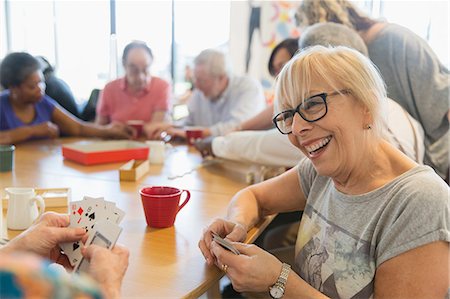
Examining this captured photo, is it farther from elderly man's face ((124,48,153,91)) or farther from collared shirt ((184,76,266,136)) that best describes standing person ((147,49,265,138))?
elderly man's face ((124,48,153,91))

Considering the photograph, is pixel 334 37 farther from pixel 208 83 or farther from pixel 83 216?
pixel 208 83

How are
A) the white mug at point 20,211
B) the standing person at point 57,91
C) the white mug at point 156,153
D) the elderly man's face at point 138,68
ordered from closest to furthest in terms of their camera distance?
the white mug at point 20,211
the white mug at point 156,153
the elderly man's face at point 138,68
the standing person at point 57,91

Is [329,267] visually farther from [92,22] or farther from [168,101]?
[92,22]

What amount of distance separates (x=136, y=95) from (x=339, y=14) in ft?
5.67

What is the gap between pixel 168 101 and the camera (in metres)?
3.45

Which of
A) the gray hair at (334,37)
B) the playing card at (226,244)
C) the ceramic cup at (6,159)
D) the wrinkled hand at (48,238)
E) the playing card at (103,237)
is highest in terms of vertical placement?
the gray hair at (334,37)

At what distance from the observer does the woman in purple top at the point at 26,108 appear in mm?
2627

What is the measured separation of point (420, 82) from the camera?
81.6 inches

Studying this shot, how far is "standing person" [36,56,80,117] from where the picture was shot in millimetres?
3834

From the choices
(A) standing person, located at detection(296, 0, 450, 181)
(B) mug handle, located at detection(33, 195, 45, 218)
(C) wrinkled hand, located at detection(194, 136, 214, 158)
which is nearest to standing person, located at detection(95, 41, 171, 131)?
(C) wrinkled hand, located at detection(194, 136, 214, 158)

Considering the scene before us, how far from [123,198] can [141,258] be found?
0.52 metres

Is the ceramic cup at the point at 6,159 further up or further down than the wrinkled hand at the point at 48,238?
further down

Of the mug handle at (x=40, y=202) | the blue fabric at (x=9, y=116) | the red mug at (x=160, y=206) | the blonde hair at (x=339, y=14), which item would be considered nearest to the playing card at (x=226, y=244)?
the red mug at (x=160, y=206)

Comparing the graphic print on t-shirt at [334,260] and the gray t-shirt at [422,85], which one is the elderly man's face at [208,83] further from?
the graphic print on t-shirt at [334,260]
